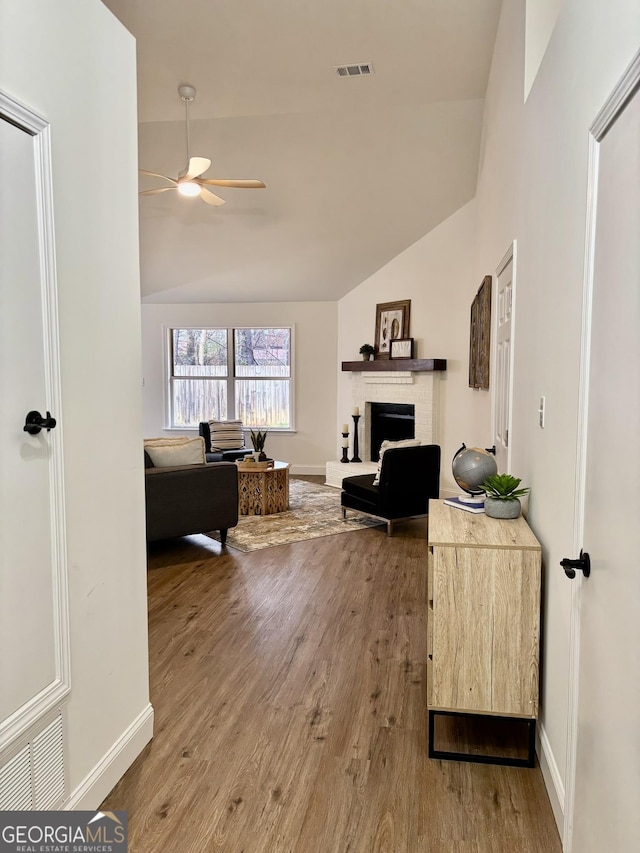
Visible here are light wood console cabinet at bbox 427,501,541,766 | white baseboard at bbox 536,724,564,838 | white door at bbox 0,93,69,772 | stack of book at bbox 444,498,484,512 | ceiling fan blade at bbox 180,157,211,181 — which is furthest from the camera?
ceiling fan blade at bbox 180,157,211,181

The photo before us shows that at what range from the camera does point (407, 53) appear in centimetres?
400

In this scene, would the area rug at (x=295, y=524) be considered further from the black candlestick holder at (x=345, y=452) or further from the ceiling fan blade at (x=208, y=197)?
the ceiling fan blade at (x=208, y=197)

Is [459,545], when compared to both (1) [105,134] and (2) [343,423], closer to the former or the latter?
(1) [105,134]

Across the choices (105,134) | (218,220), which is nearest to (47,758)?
(105,134)

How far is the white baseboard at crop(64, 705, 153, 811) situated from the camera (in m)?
1.81

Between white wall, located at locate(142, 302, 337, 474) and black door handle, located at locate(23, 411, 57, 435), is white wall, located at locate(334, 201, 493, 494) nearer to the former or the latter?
white wall, located at locate(142, 302, 337, 474)

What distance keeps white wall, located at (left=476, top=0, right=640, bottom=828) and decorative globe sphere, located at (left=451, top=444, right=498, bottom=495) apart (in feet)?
0.55

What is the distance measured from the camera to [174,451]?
15.4 ft

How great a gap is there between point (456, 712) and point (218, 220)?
560 centimetres

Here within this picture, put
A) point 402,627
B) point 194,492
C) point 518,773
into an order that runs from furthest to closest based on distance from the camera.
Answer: point 194,492
point 402,627
point 518,773

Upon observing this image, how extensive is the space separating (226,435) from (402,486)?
324 cm

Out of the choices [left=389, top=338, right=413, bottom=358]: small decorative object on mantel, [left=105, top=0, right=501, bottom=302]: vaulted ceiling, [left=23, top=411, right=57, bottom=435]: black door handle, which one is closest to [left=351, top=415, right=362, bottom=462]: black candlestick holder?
[left=389, top=338, right=413, bottom=358]: small decorative object on mantel

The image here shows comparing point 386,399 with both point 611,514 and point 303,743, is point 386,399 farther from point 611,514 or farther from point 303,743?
point 611,514

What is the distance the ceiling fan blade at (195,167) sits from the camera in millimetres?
4223
